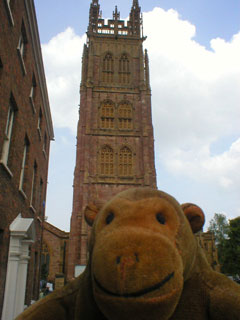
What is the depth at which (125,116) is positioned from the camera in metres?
31.2

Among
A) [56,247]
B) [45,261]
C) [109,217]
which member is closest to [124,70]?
[56,247]

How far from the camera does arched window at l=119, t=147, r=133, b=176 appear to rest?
28.8m

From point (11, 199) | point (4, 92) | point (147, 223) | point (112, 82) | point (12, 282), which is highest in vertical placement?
point (112, 82)

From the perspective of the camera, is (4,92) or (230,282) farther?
(4,92)

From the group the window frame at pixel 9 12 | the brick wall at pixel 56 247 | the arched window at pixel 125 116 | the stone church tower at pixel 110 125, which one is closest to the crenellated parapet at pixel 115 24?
the stone church tower at pixel 110 125

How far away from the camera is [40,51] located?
10297 millimetres

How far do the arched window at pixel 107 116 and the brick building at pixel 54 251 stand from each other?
1241cm

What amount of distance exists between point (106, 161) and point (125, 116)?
575 centimetres

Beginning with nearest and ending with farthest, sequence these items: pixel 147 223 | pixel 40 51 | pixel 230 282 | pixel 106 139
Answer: pixel 147 223 → pixel 230 282 → pixel 40 51 → pixel 106 139

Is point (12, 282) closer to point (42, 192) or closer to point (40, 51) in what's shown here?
point (42, 192)

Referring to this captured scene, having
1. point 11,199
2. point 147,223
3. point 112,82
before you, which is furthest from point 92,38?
point 147,223

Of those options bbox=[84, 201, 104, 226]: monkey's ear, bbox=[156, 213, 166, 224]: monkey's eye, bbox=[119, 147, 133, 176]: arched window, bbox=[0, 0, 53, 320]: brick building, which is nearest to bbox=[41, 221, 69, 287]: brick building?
bbox=[119, 147, 133, 176]: arched window

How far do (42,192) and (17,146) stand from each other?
19.9 feet

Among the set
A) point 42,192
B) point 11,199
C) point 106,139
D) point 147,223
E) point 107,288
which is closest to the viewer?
point 107,288
